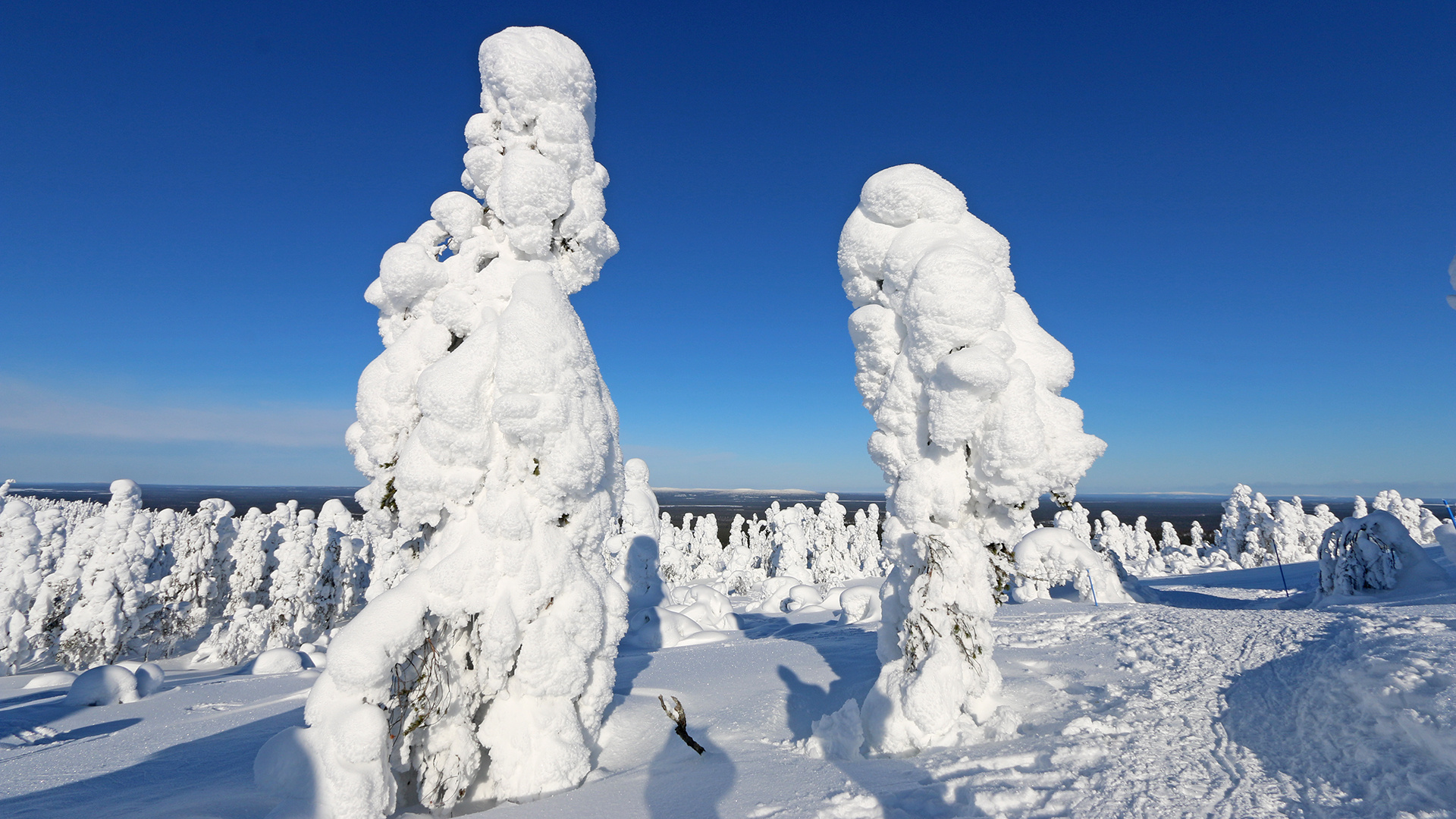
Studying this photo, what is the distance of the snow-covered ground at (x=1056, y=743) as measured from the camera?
14.3 feet

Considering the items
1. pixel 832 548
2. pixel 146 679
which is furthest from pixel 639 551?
pixel 832 548

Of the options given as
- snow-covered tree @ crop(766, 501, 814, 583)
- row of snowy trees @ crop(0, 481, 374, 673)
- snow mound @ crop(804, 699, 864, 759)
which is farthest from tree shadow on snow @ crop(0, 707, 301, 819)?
snow-covered tree @ crop(766, 501, 814, 583)

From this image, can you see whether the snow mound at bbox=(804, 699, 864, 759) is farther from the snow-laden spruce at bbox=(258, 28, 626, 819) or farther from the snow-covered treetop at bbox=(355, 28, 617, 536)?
the snow-covered treetop at bbox=(355, 28, 617, 536)

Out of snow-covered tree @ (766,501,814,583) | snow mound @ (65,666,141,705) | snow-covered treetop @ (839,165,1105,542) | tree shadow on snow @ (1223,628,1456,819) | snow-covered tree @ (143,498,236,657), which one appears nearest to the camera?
tree shadow on snow @ (1223,628,1456,819)

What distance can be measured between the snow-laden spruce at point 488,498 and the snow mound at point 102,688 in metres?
11.6

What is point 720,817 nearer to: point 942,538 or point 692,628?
point 942,538

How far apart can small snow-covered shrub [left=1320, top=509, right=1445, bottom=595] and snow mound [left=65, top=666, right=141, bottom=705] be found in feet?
90.4

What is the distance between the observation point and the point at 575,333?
6273mm

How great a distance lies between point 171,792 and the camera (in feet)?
17.7

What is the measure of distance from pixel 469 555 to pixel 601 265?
3.59m

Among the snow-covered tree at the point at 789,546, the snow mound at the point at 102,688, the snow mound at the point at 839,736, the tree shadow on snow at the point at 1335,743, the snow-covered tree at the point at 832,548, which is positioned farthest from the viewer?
the snow-covered tree at the point at 832,548

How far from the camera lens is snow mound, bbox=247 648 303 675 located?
16.8 meters

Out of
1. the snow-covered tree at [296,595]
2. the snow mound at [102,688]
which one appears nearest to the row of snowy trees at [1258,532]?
the snow-covered tree at [296,595]

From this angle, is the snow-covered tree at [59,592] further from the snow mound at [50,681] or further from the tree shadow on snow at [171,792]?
the tree shadow on snow at [171,792]
